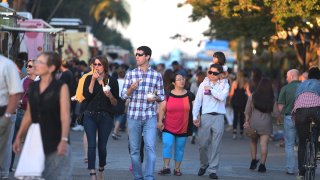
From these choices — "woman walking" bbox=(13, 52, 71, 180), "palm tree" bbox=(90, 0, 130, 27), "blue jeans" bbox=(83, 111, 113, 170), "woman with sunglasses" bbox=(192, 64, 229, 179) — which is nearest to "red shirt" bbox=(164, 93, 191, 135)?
"woman with sunglasses" bbox=(192, 64, 229, 179)

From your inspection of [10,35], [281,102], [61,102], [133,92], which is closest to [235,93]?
[10,35]

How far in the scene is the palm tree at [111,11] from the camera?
65.2 m

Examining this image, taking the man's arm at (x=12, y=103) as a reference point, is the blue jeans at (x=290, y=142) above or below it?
below

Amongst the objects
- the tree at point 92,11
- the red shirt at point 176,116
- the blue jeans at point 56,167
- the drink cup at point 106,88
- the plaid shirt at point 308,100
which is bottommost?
the blue jeans at point 56,167

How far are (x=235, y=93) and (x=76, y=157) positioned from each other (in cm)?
779

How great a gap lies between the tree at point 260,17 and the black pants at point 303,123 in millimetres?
8244

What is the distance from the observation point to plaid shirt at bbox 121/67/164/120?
481 inches

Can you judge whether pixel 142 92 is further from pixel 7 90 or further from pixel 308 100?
pixel 7 90

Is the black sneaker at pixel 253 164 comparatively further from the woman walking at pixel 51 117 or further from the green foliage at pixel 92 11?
the green foliage at pixel 92 11

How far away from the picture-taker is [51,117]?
8844 millimetres

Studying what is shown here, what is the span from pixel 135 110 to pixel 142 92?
28cm

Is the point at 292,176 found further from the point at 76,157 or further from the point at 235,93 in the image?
the point at 235,93

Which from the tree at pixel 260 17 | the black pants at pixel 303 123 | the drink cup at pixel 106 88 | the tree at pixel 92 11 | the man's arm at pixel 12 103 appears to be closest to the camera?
the man's arm at pixel 12 103

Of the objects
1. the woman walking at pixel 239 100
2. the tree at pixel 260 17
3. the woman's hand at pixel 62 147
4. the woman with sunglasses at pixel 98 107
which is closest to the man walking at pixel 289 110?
the woman with sunglasses at pixel 98 107
